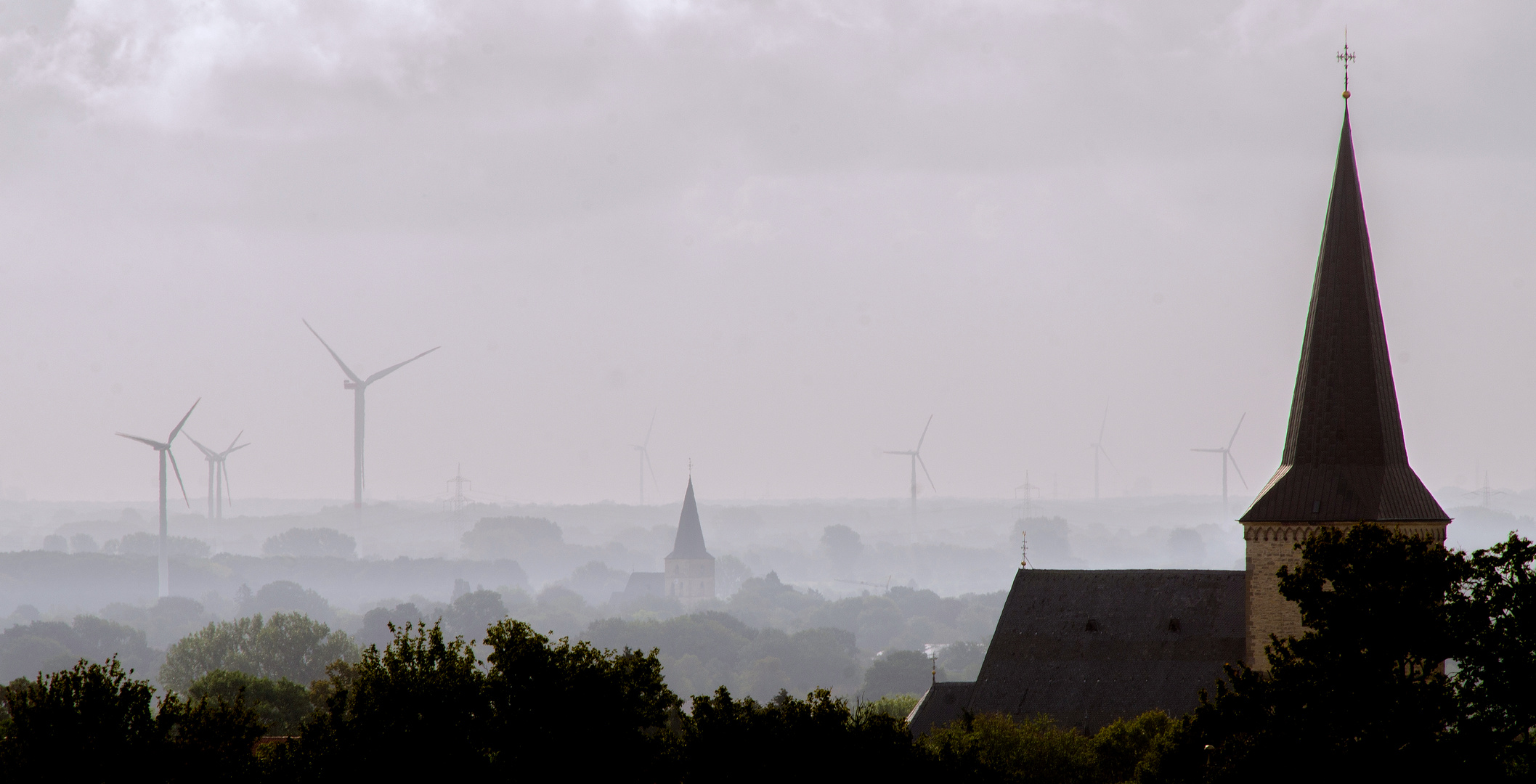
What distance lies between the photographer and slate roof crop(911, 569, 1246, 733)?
64.6 meters

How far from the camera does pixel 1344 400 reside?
61938mm

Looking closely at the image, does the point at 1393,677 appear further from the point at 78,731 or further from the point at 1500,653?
the point at 78,731

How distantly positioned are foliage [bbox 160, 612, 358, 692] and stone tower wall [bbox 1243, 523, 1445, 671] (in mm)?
118224

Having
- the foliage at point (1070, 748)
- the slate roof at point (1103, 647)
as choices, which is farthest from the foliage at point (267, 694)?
the foliage at point (1070, 748)

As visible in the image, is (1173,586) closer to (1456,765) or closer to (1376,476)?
(1376,476)

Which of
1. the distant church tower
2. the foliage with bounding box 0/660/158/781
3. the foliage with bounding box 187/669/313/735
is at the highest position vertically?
the distant church tower

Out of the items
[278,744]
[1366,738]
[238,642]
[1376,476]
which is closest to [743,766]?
[278,744]

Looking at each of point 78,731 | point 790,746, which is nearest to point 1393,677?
point 790,746

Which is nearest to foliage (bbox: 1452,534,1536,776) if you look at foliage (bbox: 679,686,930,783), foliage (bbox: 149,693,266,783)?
foliage (bbox: 679,686,930,783)

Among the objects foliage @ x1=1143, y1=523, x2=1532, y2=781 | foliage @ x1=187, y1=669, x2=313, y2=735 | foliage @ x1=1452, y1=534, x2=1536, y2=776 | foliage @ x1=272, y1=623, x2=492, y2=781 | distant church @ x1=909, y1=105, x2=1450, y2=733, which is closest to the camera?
foliage @ x1=1143, y1=523, x2=1532, y2=781

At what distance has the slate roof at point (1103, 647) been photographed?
6462 centimetres

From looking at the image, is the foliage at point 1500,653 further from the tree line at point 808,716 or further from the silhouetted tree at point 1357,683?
the silhouetted tree at point 1357,683

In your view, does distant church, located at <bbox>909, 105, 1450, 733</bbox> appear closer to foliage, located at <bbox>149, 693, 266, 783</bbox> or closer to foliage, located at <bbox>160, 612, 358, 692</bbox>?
foliage, located at <bbox>149, 693, 266, 783</bbox>

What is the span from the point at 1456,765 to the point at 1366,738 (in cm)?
208
